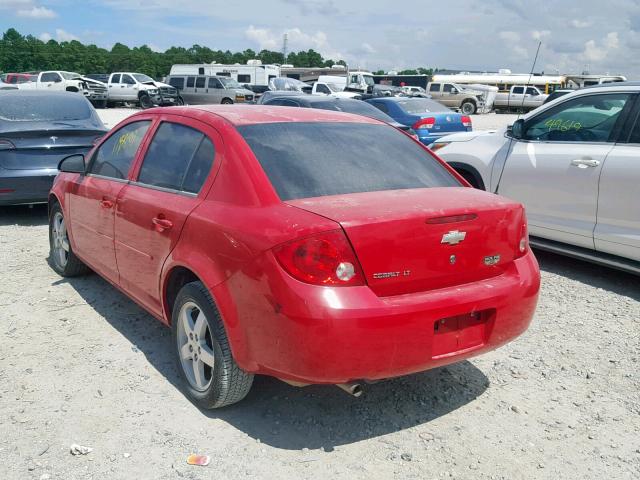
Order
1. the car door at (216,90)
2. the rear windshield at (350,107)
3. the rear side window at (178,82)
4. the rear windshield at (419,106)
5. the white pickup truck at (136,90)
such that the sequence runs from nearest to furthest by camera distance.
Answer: the rear windshield at (350,107)
the rear windshield at (419,106)
the car door at (216,90)
the white pickup truck at (136,90)
the rear side window at (178,82)

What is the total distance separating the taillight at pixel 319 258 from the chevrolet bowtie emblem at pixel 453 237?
19.9 inches

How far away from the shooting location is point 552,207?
18.7 feet

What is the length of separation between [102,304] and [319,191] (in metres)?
2.55

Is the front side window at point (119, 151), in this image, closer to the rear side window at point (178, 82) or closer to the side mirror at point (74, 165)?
the side mirror at point (74, 165)

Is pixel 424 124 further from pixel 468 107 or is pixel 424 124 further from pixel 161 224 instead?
pixel 468 107

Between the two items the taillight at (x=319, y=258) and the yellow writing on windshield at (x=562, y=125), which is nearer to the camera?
the taillight at (x=319, y=258)

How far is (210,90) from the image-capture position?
33.3m

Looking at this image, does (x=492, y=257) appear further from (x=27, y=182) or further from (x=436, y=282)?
(x=27, y=182)

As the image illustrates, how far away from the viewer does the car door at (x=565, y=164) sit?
5.37 metres

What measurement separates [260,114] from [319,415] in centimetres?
175

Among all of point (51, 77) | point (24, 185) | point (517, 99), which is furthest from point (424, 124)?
point (517, 99)

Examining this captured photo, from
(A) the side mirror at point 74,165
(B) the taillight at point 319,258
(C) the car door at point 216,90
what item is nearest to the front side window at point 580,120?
(B) the taillight at point 319,258

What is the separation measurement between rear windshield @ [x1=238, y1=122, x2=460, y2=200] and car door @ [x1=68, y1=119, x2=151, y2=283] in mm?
1186

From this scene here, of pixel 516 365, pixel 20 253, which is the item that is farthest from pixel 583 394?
pixel 20 253
